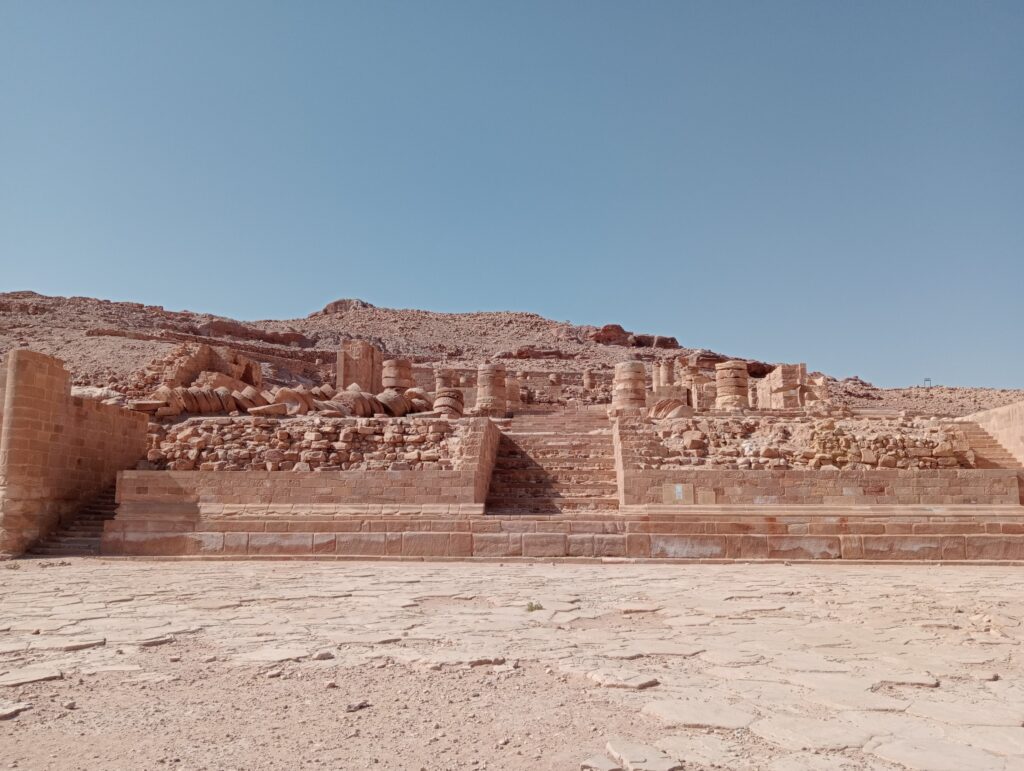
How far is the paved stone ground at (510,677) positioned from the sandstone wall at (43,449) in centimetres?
410

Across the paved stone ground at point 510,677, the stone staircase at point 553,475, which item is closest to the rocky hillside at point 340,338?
the stone staircase at point 553,475

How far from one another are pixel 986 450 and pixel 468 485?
11.4 metres

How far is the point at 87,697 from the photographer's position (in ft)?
11.1

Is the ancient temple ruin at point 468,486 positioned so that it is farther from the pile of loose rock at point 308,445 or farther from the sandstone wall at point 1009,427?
the sandstone wall at point 1009,427

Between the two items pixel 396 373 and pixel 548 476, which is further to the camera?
pixel 396 373

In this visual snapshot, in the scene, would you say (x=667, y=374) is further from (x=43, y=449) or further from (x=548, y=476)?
(x=43, y=449)

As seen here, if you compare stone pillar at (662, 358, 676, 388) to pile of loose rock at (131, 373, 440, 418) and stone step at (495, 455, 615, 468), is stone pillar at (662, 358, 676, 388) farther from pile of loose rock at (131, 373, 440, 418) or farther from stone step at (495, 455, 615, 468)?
stone step at (495, 455, 615, 468)

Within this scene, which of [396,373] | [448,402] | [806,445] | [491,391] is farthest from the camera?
[396,373]

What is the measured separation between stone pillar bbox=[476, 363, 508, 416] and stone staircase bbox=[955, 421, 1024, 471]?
10.9 m

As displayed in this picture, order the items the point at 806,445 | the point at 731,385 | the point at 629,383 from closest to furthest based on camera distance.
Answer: the point at 806,445 → the point at 629,383 → the point at 731,385

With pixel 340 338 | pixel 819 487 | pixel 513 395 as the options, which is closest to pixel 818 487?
pixel 819 487

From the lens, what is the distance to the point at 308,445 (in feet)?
40.5

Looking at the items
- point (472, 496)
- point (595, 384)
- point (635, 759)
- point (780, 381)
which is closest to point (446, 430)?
point (472, 496)

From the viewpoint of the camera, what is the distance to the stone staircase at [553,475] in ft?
38.3
